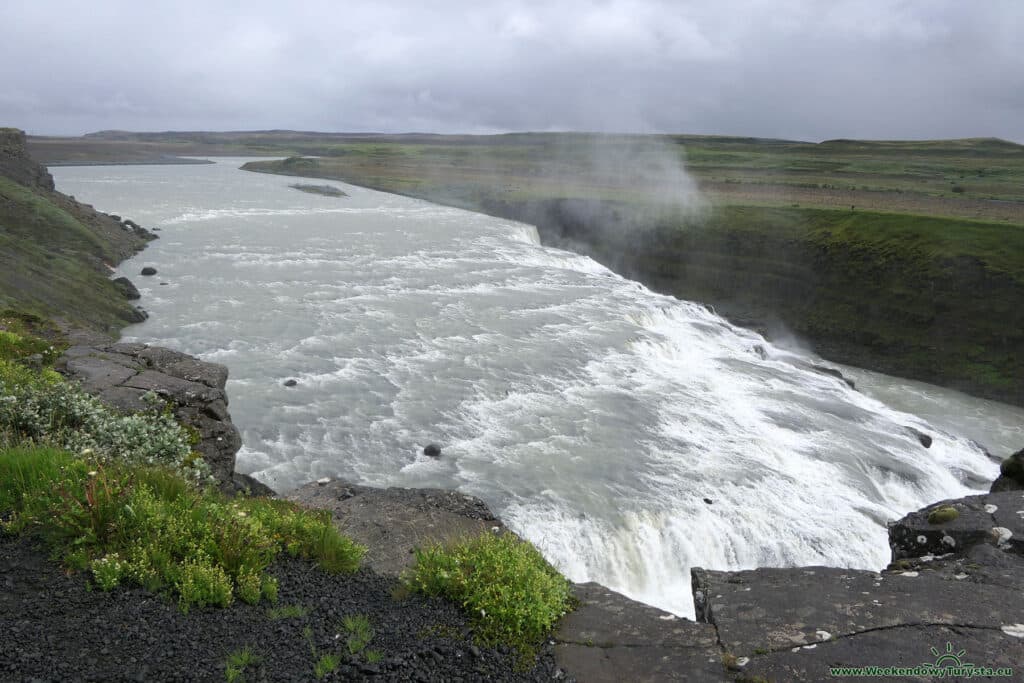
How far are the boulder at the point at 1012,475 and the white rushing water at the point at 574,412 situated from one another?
133 inches

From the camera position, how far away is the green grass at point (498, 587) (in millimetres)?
6691

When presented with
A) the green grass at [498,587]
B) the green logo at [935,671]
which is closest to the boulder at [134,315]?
the green grass at [498,587]

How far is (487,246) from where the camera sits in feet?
161

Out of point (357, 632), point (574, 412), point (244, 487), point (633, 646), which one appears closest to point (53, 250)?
point (574, 412)

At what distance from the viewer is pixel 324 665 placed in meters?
5.70

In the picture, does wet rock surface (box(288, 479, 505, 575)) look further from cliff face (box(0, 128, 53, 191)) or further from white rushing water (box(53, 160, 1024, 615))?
cliff face (box(0, 128, 53, 191))

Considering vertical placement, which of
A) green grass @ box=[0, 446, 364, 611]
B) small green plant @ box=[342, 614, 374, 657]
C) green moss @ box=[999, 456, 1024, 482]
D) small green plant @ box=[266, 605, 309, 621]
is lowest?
green moss @ box=[999, 456, 1024, 482]

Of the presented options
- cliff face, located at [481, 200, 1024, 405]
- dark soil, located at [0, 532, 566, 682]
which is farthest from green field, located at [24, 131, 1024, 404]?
dark soil, located at [0, 532, 566, 682]

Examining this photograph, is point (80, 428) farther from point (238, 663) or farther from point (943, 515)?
point (943, 515)

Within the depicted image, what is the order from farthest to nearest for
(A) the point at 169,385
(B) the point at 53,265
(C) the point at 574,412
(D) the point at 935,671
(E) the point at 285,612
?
(B) the point at 53,265 < (C) the point at 574,412 < (A) the point at 169,385 < (E) the point at 285,612 < (D) the point at 935,671

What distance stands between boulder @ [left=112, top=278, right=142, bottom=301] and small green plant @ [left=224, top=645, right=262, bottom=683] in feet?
92.6

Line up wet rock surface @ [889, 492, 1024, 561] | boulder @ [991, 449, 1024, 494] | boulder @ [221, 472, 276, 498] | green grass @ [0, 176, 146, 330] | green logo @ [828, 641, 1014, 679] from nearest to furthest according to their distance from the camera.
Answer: green logo @ [828, 641, 1014, 679] < wet rock surface @ [889, 492, 1024, 561] < boulder @ [221, 472, 276, 498] < boulder @ [991, 449, 1024, 494] < green grass @ [0, 176, 146, 330]

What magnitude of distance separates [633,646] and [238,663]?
3774mm

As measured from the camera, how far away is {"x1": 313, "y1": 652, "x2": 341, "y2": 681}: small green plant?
5625 mm
